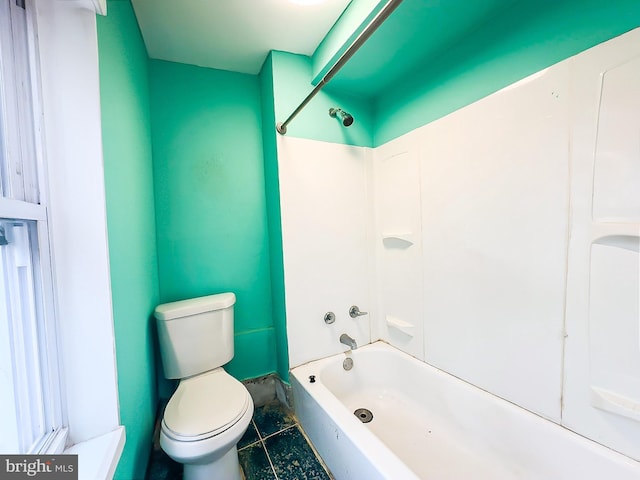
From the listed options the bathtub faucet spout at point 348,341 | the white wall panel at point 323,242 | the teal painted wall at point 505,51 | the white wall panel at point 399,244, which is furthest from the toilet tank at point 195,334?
the teal painted wall at point 505,51

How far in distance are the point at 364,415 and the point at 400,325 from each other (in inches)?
23.6

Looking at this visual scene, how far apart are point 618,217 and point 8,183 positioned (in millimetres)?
1798

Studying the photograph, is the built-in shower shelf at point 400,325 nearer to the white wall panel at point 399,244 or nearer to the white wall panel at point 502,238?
the white wall panel at point 399,244

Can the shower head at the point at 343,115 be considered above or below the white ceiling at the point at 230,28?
below

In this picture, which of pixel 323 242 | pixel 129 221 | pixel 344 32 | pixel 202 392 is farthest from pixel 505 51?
pixel 202 392

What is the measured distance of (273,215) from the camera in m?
1.74

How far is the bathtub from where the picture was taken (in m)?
0.96

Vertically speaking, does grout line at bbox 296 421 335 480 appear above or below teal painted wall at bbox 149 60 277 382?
below

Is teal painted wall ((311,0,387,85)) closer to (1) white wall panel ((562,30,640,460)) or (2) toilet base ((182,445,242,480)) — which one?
(1) white wall panel ((562,30,640,460))

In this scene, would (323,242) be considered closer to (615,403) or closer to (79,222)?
(79,222)

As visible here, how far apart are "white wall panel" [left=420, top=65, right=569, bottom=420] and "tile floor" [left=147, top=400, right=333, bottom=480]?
0.89m

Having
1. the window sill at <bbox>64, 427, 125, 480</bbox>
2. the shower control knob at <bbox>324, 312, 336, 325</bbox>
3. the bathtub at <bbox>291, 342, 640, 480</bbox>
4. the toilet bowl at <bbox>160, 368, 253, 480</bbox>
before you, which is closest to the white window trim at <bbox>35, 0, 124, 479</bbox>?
the window sill at <bbox>64, 427, 125, 480</bbox>

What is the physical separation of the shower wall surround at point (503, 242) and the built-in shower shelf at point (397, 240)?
0.01 metres

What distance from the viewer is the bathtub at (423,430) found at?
96cm
